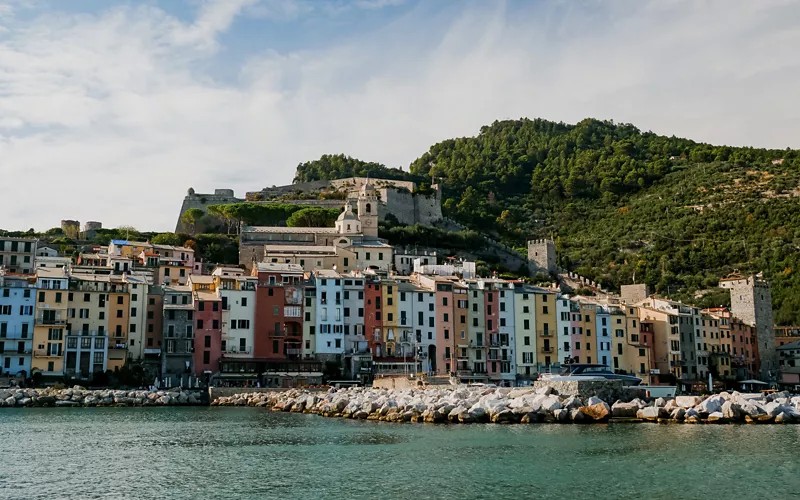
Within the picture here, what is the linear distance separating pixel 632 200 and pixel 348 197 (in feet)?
129

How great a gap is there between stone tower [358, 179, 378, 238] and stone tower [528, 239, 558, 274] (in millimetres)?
17140

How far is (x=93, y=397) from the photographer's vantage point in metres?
52.4

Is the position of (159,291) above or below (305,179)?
below

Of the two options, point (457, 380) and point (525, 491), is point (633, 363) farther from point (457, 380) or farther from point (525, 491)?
point (525, 491)

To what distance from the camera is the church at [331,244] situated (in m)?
76.2

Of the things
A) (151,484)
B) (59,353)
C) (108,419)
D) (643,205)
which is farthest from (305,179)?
(151,484)

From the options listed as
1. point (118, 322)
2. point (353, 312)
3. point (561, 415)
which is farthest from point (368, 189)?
point (561, 415)

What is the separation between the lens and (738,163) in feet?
378

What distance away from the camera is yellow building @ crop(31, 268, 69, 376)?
2228 inches

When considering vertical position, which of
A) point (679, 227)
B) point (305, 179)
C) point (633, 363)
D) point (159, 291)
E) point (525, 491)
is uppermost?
point (305, 179)

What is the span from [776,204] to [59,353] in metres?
73.1

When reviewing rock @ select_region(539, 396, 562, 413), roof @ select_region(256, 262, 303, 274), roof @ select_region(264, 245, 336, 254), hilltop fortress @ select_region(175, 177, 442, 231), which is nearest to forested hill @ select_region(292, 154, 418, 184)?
hilltop fortress @ select_region(175, 177, 442, 231)

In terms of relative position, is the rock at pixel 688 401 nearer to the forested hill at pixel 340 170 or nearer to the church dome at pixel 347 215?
the church dome at pixel 347 215

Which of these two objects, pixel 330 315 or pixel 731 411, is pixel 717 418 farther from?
pixel 330 315
